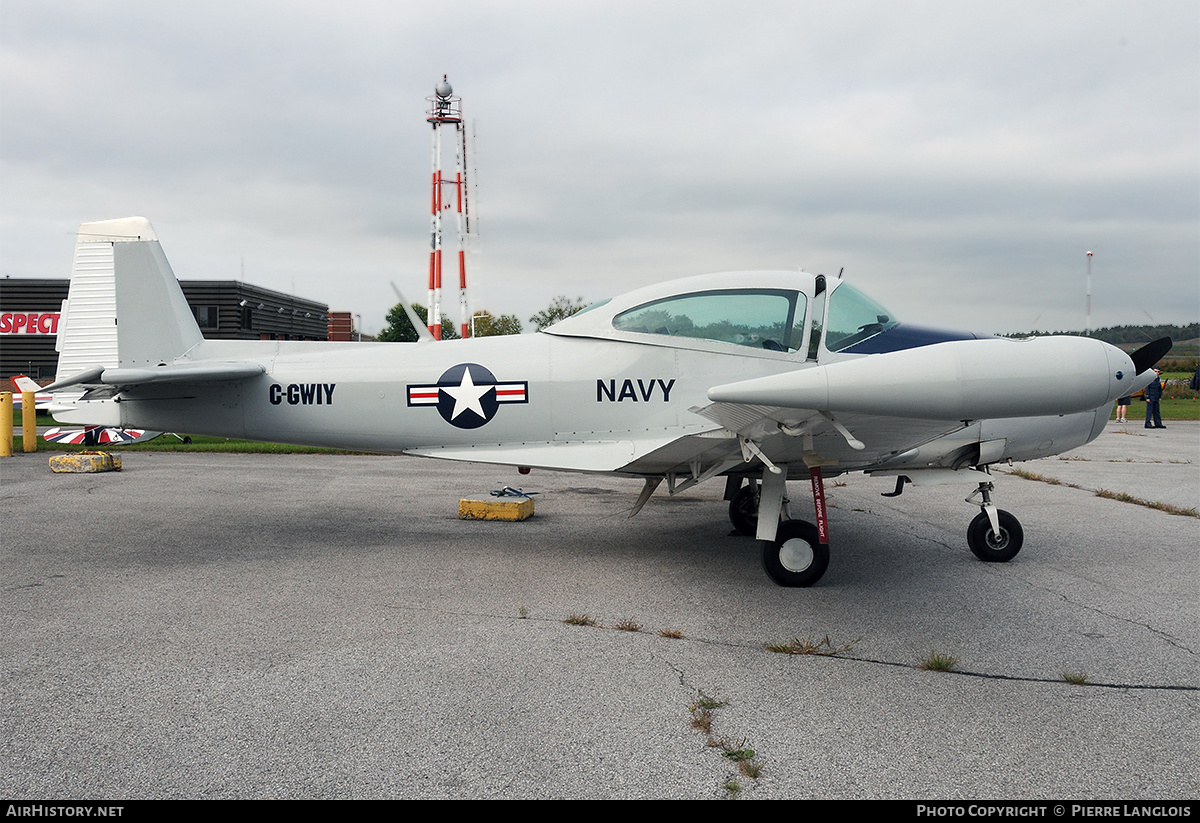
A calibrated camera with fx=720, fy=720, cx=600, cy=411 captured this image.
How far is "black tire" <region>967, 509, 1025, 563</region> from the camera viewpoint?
6.15 m

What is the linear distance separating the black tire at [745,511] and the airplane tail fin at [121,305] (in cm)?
565

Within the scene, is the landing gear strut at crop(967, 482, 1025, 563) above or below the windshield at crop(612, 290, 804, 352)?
below

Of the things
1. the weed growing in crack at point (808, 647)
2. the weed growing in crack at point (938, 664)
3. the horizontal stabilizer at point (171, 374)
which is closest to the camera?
the weed growing in crack at point (938, 664)

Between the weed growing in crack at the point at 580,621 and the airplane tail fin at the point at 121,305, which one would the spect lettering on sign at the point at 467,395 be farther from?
the airplane tail fin at the point at 121,305

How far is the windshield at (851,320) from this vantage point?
579 cm

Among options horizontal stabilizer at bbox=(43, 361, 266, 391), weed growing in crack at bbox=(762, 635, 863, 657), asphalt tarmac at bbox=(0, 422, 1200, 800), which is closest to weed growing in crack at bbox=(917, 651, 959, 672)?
asphalt tarmac at bbox=(0, 422, 1200, 800)

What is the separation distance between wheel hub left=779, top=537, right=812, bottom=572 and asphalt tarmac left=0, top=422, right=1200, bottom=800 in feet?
0.76

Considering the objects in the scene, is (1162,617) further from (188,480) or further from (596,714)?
(188,480)

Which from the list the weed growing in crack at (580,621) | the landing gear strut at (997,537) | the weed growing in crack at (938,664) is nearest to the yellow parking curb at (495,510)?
the weed growing in crack at (580,621)

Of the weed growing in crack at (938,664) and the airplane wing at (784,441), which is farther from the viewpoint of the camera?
the airplane wing at (784,441)

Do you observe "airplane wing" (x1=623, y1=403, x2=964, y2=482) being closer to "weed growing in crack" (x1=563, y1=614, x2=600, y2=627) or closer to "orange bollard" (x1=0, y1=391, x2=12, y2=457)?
"weed growing in crack" (x1=563, y1=614, x2=600, y2=627)

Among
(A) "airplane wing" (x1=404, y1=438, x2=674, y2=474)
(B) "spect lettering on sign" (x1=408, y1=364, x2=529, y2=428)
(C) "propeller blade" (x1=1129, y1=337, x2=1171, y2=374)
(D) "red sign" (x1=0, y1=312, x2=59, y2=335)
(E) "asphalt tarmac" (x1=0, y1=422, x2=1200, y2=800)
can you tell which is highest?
(D) "red sign" (x1=0, y1=312, x2=59, y2=335)
